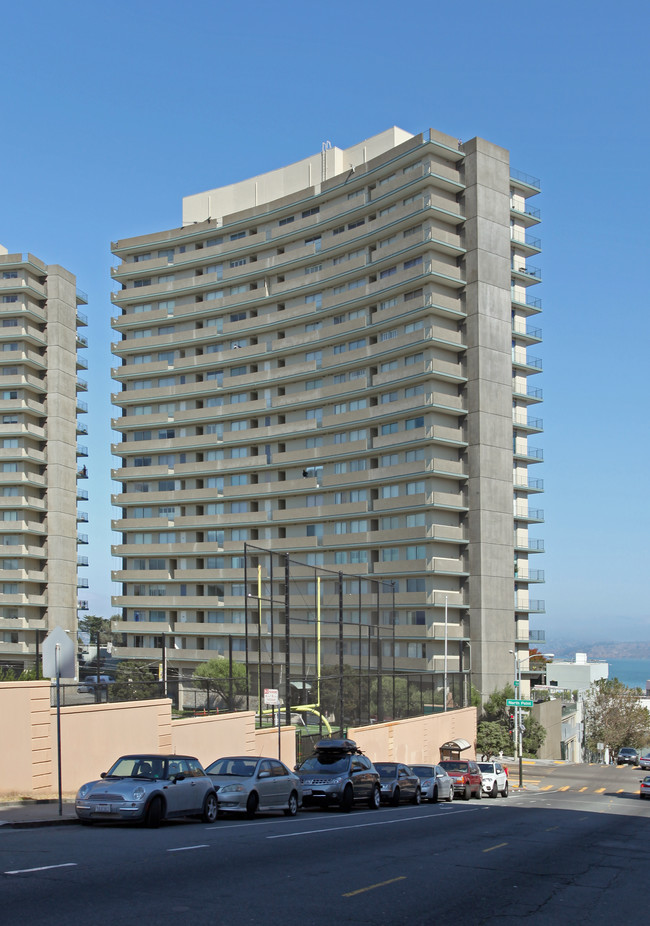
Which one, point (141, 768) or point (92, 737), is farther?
point (92, 737)

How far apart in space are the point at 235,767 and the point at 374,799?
23.1 ft

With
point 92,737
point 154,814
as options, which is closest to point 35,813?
point 154,814

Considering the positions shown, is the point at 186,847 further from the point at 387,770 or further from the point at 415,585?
the point at 415,585

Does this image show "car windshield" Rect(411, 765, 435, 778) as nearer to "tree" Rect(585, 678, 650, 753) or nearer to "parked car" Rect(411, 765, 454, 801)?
"parked car" Rect(411, 765, 454, 801)

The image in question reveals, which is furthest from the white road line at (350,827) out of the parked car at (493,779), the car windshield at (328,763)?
the parked car at (493,779)

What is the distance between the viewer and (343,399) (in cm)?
8406

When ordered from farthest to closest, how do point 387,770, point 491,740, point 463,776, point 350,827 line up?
point 491,740
point 463,776
point 387,770
point 350,827

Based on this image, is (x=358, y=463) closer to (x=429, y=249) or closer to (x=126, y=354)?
(x=429, y=249)

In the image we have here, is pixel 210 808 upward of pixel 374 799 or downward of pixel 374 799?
upward

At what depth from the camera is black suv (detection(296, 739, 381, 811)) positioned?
25.8 metres

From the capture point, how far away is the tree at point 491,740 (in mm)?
68894

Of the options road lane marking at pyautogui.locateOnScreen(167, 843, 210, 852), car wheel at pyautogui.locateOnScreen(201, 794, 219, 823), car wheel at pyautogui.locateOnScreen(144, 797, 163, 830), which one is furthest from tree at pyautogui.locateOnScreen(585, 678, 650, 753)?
road lane marking at pyautogui.locateOnScreen(167, 843, 210, 852)

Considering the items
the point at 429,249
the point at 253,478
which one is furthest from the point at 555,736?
the point at 429,249

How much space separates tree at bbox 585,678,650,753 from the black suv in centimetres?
8866
